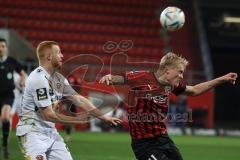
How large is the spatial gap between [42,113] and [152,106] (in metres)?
1.28

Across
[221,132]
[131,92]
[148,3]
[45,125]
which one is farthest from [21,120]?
[148,3]

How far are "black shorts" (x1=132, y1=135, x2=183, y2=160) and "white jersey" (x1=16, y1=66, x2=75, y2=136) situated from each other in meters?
1.06

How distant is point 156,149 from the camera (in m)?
6.89

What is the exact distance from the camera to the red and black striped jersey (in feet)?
22.9

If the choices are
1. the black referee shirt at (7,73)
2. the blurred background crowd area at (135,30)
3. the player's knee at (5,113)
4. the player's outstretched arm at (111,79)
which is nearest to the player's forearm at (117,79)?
the player's outstretched arm at (111,79)

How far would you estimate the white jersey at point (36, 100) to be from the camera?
22.4ft

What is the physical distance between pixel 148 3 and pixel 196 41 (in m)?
3.40

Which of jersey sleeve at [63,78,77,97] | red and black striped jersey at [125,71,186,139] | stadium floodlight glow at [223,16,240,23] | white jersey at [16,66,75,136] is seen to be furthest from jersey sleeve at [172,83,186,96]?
stadium floodlight glow at [223,16,240,23]

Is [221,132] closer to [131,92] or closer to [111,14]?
[111,14]

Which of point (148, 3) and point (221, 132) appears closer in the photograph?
point (221, 132)

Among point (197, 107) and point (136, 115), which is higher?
point (136, 115)

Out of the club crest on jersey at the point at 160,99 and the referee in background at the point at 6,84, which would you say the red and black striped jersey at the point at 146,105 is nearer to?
the club crest on jersey at the point at 160,99

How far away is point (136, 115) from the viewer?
700cm

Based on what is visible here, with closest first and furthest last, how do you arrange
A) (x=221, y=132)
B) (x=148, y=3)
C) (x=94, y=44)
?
(x=221, y=132)
(x=94, y=44)
(x=148, y=3)
